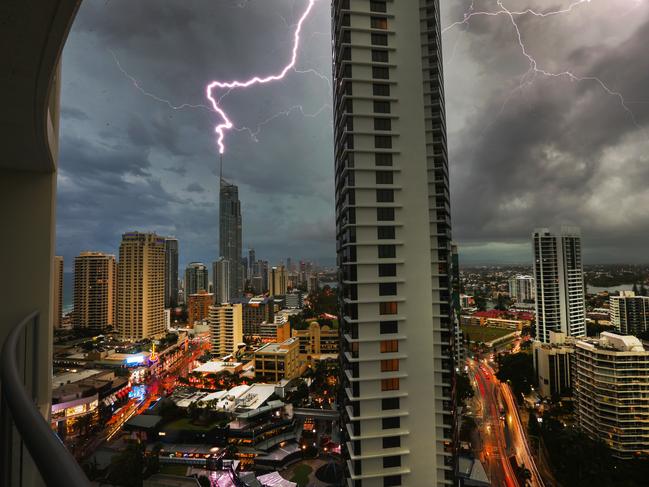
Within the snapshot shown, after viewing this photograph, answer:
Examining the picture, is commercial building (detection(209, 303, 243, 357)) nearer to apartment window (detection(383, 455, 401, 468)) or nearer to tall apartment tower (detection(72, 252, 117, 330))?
tall apartment tower (detection(72, 252, 117, 330))

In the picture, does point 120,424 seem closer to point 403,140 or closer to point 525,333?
point 403,140

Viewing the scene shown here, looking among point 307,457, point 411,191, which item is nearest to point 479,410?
point 307,457

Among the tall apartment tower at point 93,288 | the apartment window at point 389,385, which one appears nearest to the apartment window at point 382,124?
the apartment window at point 389,385

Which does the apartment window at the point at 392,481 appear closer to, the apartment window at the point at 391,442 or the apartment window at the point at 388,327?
the apartment window at the point at 391,442

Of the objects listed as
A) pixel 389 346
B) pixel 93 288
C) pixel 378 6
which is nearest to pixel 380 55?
pixel 378 6

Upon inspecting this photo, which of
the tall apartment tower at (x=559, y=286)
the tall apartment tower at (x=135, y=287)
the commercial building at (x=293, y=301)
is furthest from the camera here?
the commercial building at (x=293, y=301)

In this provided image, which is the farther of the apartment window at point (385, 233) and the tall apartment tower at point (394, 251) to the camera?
the apartment window at point (385, 233)

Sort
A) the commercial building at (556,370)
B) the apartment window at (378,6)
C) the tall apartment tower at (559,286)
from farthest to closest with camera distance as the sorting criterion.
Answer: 1. the tall apartment tower at (559,286)
2. the commercial building at (556,370)
3. the apartment window at (378,6)

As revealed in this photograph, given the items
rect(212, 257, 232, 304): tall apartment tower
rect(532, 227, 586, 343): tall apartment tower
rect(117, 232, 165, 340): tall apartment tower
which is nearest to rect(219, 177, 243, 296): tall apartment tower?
rect(212, 257, 232, 304): tall apartment tower
